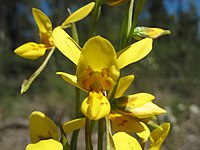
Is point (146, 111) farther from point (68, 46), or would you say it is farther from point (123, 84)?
point (68, 46)

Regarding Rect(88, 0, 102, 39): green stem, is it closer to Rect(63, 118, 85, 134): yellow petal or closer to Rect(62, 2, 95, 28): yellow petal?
Rect(62, 2, 95, 28): yellow petal

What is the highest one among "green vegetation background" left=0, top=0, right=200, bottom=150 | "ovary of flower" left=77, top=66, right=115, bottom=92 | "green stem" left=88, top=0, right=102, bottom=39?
"green stem" left=88, top=0, right=102, bottom=39

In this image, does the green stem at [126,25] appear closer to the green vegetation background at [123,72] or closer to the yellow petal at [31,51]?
the yellow petal at [31,51]

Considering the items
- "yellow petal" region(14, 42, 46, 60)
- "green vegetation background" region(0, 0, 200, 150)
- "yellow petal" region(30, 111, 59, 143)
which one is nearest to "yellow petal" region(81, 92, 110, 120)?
"yellow petal" region(30, 111, 59, 143)

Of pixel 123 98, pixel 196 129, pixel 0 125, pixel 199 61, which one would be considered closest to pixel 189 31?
pixel 199 61

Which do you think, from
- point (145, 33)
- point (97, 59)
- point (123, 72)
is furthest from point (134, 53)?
point (123, 72)

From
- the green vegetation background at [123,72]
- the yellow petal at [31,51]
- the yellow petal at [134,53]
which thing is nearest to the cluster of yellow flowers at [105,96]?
the yellow petal at [134,53]
